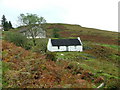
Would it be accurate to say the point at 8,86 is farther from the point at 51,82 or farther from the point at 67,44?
the point at 67,44

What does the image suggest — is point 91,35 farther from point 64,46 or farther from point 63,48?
point 63,48

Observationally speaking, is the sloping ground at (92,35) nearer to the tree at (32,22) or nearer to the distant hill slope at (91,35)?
the distant hill slope at (91,35)

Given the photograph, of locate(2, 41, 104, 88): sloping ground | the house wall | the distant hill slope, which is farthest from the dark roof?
locate(2, 41, 104, 88): sloping ground

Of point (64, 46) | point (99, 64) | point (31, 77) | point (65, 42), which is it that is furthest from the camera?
point (65, 42)

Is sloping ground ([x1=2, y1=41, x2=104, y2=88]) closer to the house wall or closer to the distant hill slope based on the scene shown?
the house wall

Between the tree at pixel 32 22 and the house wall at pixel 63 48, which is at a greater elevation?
the tree at pixel 32 22

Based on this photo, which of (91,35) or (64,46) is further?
(91,35)

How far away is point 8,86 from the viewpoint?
11023mm

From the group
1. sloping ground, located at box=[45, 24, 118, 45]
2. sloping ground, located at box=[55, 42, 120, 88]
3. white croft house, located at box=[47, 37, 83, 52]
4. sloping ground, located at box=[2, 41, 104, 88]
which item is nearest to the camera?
sloping ground, located at box=[2, 41, 104, 88]

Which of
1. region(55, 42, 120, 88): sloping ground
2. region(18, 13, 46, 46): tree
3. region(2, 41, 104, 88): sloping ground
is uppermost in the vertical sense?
region(18, 13, 46, 46): tree

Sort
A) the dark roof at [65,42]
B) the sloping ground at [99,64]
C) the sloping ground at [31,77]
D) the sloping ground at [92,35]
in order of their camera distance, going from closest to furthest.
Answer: the sloping ground at [31,77]
the sloping ground at [99,64]
the dark roof at [65,42]
the sloping ground at [92,35]

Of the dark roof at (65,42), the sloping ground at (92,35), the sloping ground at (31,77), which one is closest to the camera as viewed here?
the sloping ground at (31,77)

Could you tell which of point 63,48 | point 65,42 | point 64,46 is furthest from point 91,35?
point 63,48

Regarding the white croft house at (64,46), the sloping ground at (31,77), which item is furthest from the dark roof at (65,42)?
Answer: the sloping ground at (31,77)
